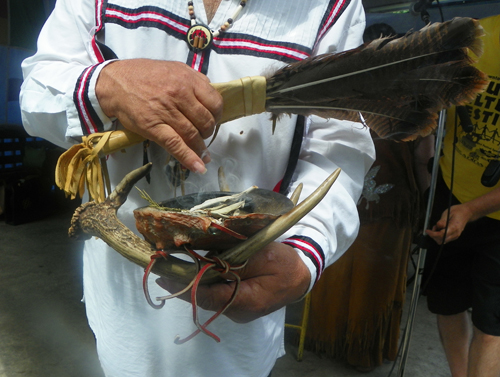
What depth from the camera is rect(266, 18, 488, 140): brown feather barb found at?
23.4 inches

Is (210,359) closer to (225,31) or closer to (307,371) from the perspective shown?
(225,31)

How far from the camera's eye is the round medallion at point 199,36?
2.24 ft

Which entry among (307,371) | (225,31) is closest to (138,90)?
(225,31)

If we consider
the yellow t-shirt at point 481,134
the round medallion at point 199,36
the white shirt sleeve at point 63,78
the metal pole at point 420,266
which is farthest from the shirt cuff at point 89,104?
the yellow t-shirt at point 481,134

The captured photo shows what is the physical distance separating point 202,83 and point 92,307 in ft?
1.99

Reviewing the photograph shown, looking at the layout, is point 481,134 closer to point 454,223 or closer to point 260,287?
point 454,223

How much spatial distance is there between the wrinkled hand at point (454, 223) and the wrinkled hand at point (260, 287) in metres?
1.14

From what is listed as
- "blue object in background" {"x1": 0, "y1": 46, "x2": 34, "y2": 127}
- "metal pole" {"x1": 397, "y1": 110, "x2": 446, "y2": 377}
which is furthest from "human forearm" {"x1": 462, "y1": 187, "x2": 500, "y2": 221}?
"blue object in background" {"x1": 0, "y1": 46, "x2": 34, "y2": 127}

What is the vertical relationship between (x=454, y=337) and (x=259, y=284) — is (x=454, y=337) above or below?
below

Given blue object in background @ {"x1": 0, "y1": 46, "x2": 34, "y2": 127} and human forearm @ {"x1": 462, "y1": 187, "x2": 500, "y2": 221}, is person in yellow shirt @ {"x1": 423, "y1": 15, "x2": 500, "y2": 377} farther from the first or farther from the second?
blue object in background @ {"x1": 0, "y1": 46, "x2": 34, "y2": 127}

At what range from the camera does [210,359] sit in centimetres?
81

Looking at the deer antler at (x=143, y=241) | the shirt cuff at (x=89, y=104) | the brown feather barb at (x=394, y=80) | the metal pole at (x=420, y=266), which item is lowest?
the metal pole at (x=420, y=266)

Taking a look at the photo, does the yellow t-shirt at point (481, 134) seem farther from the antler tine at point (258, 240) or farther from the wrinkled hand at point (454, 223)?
the antler tine at point (258, 240)

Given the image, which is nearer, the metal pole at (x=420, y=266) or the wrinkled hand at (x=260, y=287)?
the wrinkled hand at (x=260, y=287)
